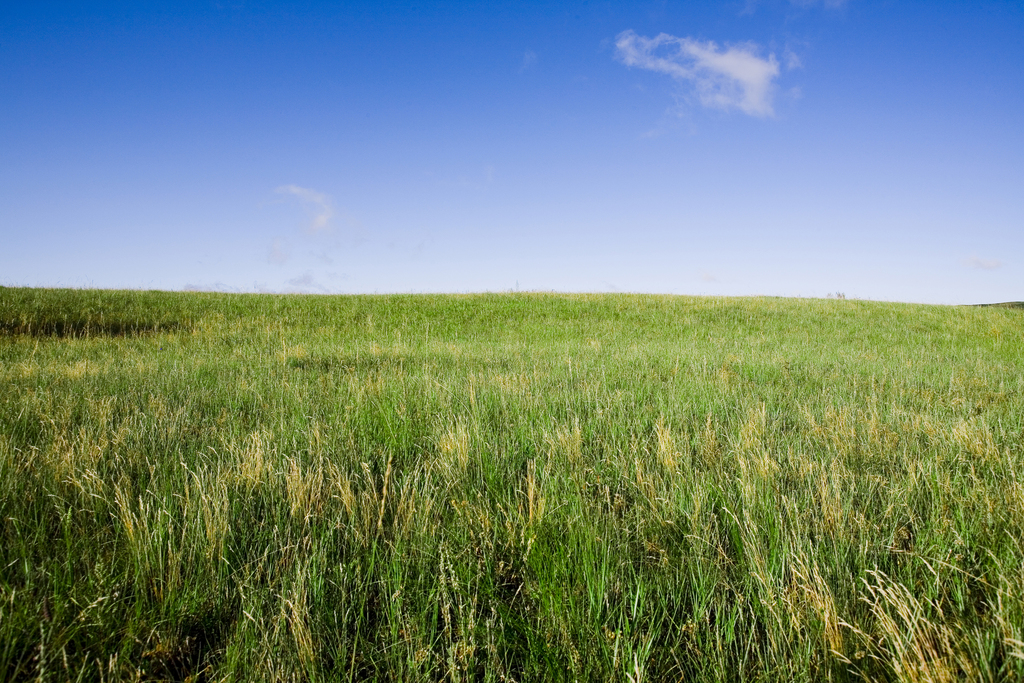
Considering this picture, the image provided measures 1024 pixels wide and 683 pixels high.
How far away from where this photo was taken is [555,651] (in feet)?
4.93

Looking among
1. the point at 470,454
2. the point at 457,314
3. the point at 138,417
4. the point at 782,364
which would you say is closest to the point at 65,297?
the point at 457,314

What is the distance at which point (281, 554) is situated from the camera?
2.00 meters

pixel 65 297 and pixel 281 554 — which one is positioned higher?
pixel 65 297

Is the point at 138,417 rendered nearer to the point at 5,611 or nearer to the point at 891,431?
the point at 5,611

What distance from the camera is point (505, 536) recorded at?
2.18m

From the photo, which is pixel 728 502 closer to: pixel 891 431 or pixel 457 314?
pixel 891 431

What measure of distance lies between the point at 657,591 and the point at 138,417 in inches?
174

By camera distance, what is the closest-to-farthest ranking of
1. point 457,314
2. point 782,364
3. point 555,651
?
point 555,651 → point 782,364 → point 457,314

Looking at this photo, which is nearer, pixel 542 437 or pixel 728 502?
pixel 728 502

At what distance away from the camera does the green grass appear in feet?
4.89

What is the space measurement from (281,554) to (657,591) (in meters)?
1.49

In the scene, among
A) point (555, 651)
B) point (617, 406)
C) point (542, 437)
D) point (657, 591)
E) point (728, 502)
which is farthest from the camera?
point (617, 406)

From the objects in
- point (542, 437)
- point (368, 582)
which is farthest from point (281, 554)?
point (542, 437)

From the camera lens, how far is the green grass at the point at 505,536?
4.89 ft
